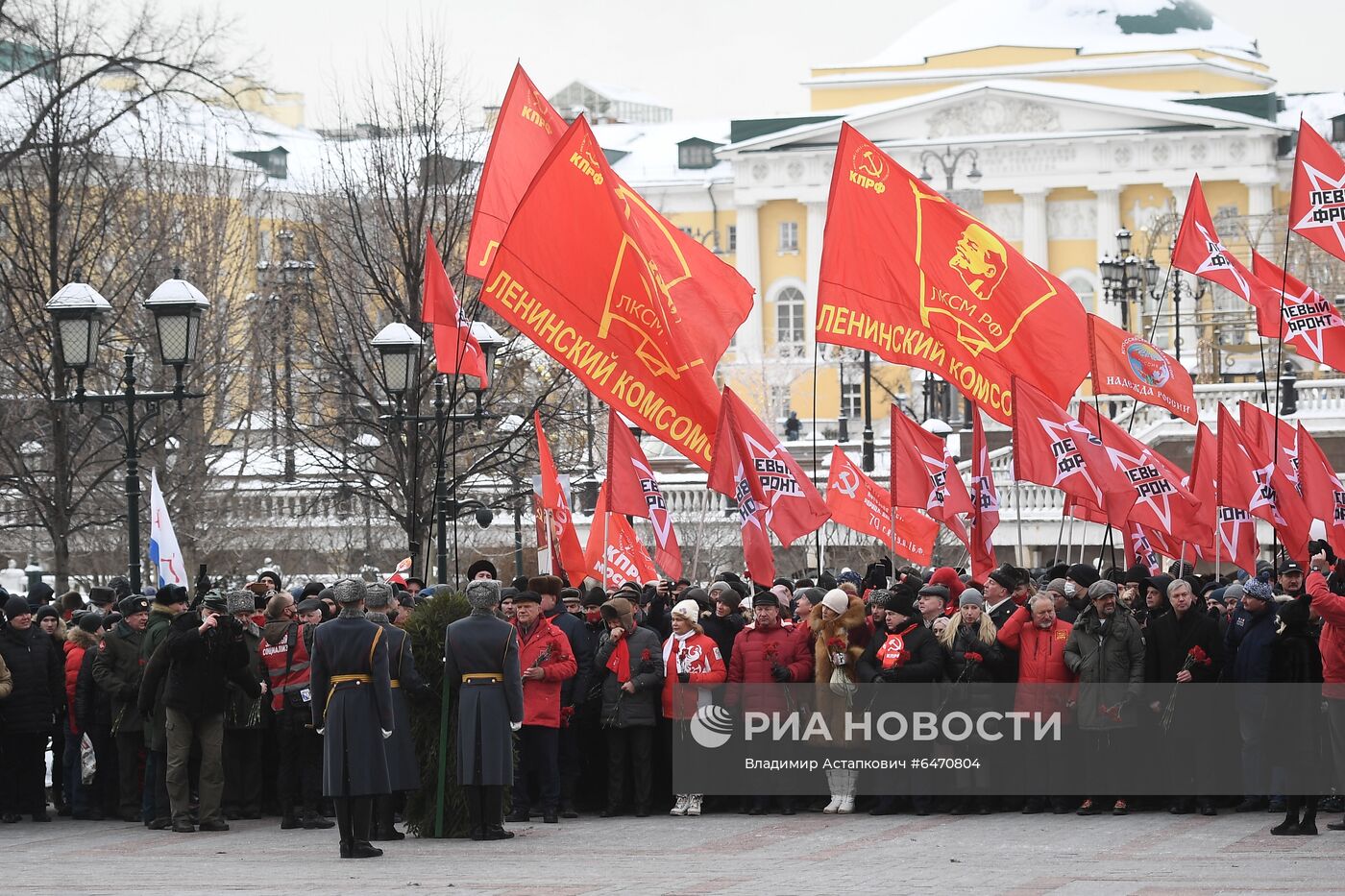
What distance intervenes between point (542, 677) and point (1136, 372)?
19.8 ft

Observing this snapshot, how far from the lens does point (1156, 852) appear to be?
1318 cm

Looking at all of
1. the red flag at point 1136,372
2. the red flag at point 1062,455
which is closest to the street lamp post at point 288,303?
the red flag at point 1136,372

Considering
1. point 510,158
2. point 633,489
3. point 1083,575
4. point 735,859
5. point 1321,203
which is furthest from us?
point 633,489

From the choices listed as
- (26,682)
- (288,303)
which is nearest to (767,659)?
(26,682)

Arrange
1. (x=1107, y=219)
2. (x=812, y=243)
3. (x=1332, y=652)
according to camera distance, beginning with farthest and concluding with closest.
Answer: (x=812, y=243) → (x=1107, y=219) → (x=1332, y=652)

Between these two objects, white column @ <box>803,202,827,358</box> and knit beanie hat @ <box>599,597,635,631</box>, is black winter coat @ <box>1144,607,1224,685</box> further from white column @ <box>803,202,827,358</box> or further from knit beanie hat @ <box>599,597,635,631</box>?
white column @ <box>803,202,827,358</box>

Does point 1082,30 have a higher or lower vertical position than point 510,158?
higher

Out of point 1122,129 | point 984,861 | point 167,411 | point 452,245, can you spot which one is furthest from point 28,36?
point 1122,129

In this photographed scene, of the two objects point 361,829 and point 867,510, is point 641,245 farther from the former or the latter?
point 867,510

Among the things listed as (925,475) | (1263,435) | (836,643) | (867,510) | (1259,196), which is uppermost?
(1259,196)

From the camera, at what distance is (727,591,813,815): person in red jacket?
1554cm

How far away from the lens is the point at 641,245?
1578cm

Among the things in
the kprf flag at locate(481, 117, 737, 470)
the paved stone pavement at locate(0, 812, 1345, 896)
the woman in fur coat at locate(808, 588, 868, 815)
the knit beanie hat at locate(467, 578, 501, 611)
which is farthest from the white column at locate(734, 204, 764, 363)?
the knit beanie hat at locate(467, 578, 501, 611)

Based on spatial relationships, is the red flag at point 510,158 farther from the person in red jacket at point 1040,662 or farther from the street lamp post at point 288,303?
the street lamp post at point 288,303
